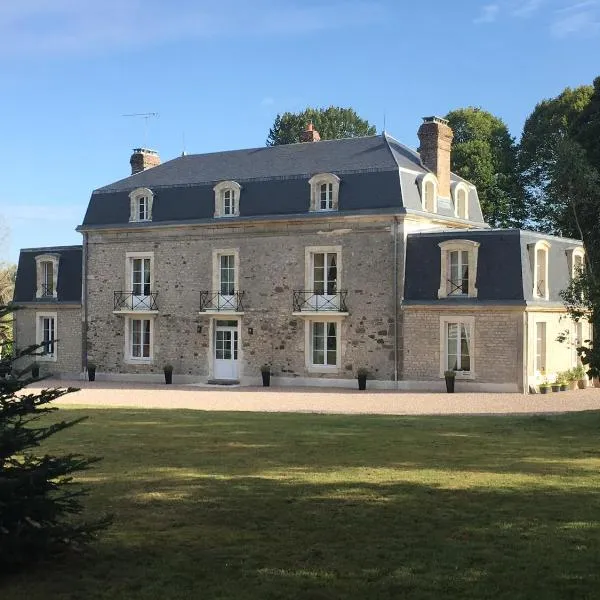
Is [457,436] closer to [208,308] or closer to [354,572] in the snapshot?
[354,572]

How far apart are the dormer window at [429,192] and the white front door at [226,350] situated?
7.39 m

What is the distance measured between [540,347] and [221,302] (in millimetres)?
10475

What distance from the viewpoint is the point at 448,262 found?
27.2 meters

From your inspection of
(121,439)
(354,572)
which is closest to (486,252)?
(121,439)

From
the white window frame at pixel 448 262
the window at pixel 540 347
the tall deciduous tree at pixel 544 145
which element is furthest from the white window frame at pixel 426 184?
the tall deciduous tree at pixel 544 145

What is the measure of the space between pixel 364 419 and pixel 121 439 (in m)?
5.34

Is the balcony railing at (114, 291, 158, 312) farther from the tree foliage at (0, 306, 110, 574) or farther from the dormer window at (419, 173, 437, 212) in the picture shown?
the tree foliage at (0, 306, 110, 574)

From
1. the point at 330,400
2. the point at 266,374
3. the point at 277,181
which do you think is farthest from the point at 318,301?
the point at 330,400

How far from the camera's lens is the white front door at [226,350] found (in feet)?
100

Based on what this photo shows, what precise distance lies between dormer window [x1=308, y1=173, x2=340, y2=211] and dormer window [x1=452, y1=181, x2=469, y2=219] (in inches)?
194

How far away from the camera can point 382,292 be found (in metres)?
28.0

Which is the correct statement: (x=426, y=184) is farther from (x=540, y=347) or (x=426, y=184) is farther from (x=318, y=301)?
(x=540, y=347)

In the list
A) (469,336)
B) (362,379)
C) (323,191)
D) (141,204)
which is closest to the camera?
(469,336)

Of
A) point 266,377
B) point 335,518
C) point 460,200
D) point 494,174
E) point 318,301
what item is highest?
point 494,174
